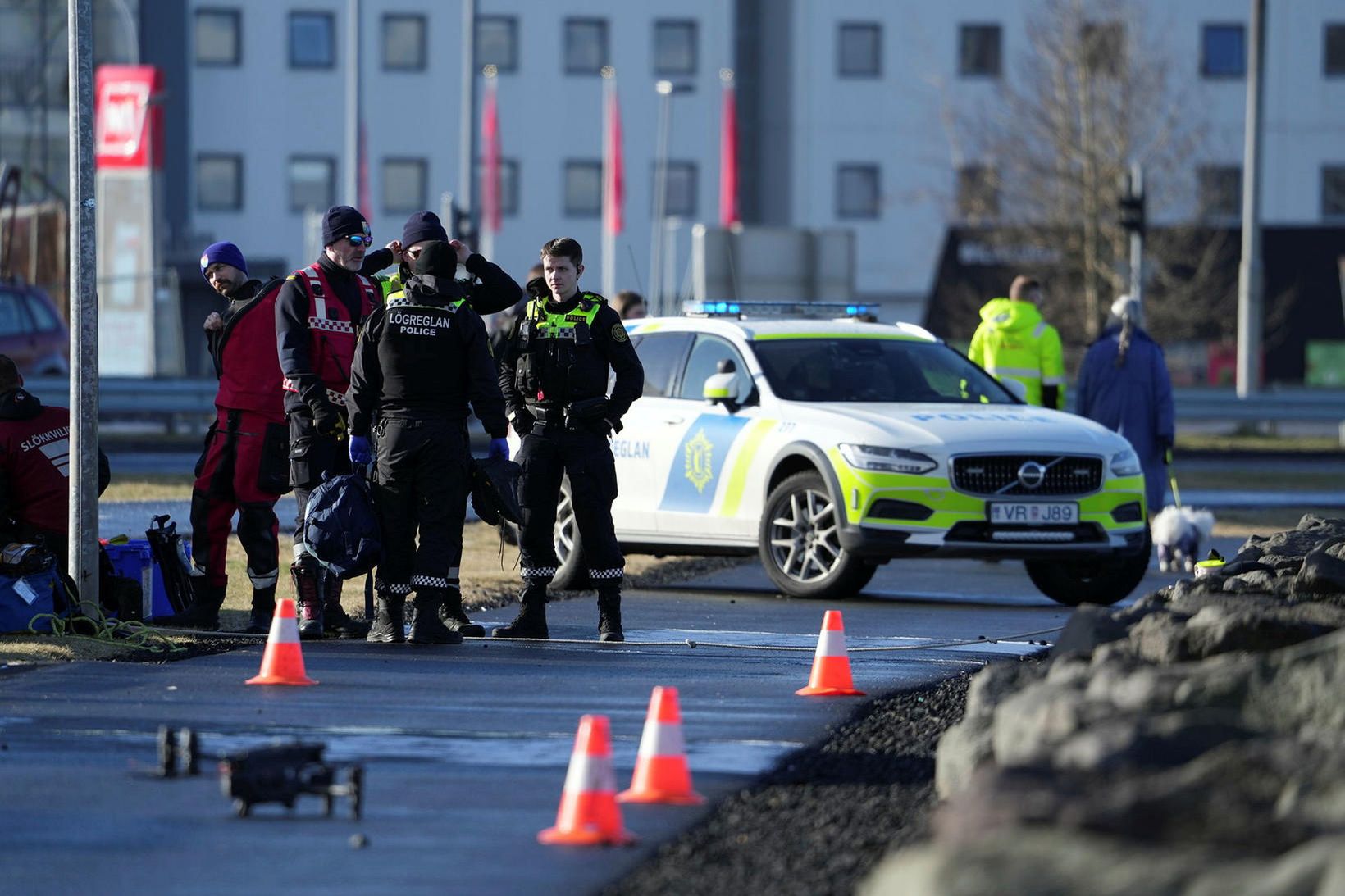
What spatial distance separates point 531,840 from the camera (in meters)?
6.44

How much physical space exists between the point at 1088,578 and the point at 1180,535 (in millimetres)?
1760

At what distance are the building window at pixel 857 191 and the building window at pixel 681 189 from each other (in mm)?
3809

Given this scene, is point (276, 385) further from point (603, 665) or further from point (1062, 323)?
point (1062, 323)

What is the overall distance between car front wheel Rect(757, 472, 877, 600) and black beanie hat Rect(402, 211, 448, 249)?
3481 mm

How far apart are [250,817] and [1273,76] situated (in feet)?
196

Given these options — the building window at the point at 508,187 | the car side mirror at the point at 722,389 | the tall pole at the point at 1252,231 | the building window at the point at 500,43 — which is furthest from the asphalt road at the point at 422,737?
the building window at the point at 500,43

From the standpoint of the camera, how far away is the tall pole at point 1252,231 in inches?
1234

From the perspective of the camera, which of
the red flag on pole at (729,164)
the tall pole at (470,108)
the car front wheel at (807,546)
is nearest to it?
the car front wheel at (807,546)

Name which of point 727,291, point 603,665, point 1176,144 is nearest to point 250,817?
point 603,665

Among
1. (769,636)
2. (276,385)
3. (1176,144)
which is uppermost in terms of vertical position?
(1176,144)

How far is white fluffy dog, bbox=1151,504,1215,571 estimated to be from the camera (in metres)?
16.2

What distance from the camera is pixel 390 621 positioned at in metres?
11.2

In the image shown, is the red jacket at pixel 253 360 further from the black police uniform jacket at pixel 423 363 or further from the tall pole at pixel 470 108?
the tall pole at pixel 470 108

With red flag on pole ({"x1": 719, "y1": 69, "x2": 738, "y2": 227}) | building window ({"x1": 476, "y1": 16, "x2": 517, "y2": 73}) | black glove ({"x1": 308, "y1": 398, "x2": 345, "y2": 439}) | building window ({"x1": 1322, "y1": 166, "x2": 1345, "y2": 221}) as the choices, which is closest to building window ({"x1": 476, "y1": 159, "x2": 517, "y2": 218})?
building window ({"x1": 476, "y1": 16, "x2": 517, "y2": 73})
